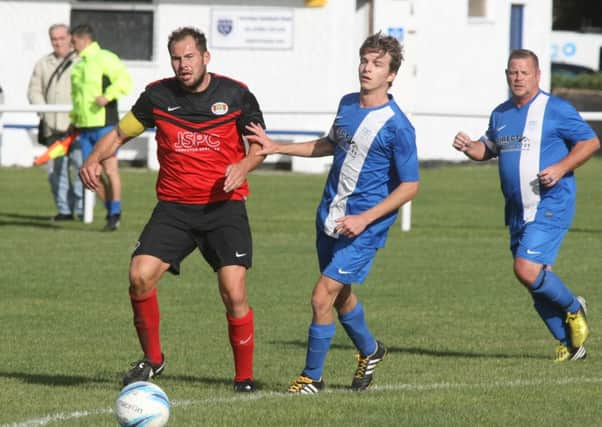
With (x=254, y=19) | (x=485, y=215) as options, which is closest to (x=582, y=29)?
(x=254, y=19)

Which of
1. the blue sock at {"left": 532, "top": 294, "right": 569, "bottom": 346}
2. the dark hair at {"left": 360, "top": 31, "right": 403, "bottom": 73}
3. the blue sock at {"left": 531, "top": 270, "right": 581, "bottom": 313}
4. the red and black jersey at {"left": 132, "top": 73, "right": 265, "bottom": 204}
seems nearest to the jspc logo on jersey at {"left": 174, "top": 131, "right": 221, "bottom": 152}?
the red and black jersey at {"left": 132, "top": 73, "right": 265, "bottom": 204}

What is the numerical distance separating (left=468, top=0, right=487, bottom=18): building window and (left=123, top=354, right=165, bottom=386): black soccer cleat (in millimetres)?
24084

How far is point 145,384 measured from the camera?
7.20 metres

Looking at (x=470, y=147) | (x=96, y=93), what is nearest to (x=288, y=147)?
(x=470, y=147)

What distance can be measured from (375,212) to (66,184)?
1086 cm

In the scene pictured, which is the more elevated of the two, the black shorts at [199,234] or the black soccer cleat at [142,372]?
the black shorts at [199,234]

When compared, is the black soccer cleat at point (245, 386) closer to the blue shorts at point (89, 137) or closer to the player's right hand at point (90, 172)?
the player's right hand at point (90, 172)

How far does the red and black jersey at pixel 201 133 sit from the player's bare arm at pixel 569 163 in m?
1.94

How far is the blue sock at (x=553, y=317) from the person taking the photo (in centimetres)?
998

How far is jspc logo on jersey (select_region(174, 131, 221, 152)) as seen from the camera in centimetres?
868

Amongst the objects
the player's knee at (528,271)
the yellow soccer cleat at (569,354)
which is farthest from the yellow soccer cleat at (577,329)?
the player's knee at (528,271)

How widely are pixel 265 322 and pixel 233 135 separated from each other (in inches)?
121

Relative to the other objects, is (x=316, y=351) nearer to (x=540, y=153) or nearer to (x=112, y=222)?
(x=540, y=153)

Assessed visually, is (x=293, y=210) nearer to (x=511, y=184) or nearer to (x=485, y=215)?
(x=485, y=215)
